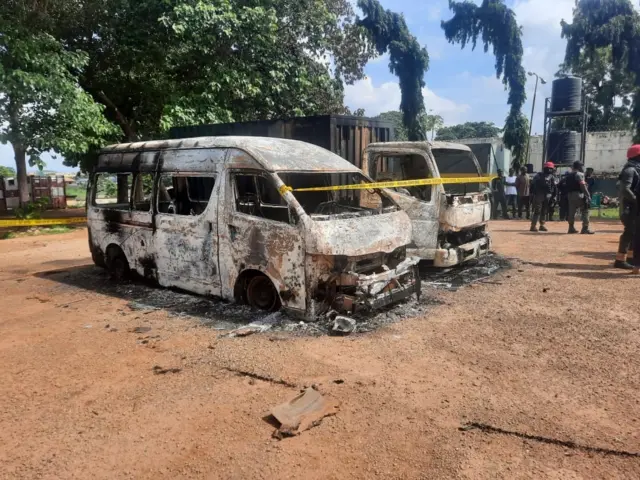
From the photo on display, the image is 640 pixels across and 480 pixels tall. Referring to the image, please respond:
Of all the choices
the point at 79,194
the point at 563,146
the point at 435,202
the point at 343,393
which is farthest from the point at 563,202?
the point at 79,194

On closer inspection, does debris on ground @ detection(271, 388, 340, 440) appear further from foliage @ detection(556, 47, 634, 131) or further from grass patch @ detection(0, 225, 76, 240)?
foliage @ detection(556, 47, 634, 131)

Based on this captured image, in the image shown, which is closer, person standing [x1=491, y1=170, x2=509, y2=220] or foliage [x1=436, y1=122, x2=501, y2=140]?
person standing [x1=491, y1=170, x2=509, y2=220]

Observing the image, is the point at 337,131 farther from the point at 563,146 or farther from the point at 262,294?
the point at 563,146

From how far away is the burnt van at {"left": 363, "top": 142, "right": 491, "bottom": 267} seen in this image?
654 cm

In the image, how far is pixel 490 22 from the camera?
58.7ft

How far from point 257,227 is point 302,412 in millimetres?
2231

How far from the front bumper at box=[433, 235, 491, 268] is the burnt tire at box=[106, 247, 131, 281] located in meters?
4.27

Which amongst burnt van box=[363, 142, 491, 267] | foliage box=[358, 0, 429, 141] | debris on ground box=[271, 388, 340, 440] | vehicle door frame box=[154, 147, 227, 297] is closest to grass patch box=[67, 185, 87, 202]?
foliage box=[358, 0, 429, 141]

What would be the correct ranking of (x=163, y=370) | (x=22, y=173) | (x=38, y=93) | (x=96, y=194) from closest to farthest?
(x=163, y=370) → (x=96, y=194) → (x=38, y=93) → (x=22, y=173)

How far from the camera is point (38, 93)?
11.9 metres

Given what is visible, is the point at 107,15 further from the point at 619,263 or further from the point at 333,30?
the point at 619,263

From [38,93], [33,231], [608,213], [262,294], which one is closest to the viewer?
[262,294]

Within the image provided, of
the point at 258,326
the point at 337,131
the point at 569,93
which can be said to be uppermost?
the point at 569,93

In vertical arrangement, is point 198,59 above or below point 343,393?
above
